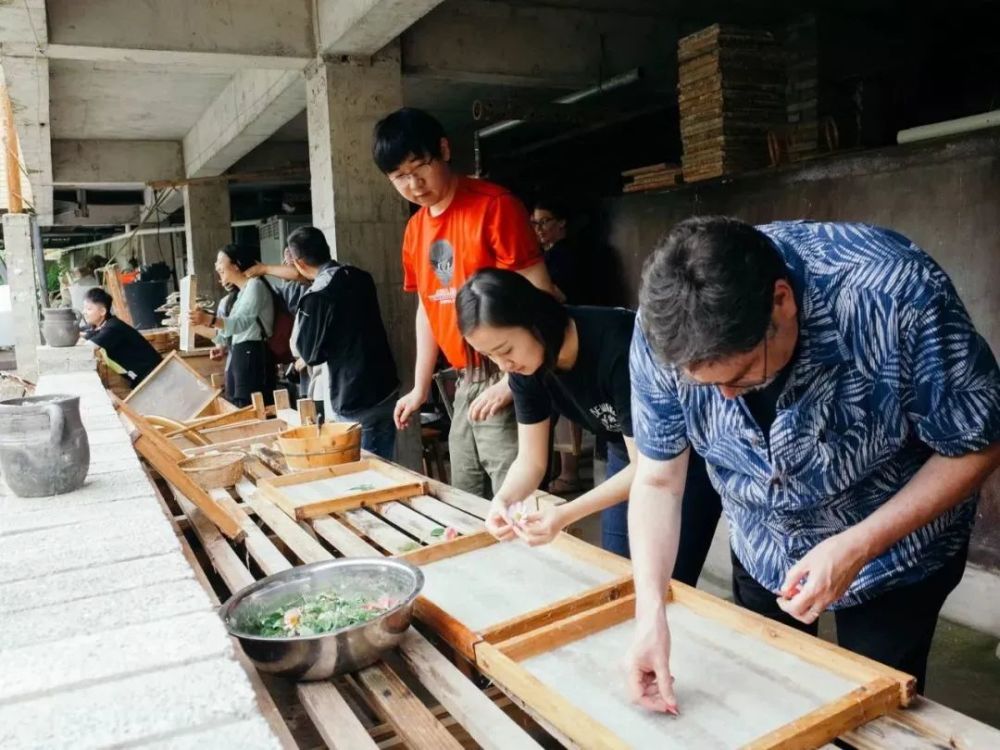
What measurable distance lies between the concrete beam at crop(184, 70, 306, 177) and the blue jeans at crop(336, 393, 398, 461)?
2.72 meters

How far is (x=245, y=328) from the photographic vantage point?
5754mm

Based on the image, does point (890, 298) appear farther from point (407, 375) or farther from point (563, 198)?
point (563, 198)

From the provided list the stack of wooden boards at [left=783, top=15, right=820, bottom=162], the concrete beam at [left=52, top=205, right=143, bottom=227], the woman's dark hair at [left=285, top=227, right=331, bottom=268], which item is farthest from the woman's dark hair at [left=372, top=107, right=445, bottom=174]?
the concrete beam at [left=52, top=205, right=143, bottom=227]

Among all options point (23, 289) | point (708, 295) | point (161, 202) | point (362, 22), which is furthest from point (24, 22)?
point (161, 202)

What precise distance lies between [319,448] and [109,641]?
177cm

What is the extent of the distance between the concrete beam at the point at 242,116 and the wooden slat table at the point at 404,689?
4.11 meters

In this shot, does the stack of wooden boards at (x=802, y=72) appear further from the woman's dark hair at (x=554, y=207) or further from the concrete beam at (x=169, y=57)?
the concrete beam at (x=169, y=57)

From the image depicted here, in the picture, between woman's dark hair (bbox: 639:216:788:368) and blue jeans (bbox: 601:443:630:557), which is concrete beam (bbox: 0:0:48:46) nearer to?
blue jeans (bbox: 601:443:630:557)

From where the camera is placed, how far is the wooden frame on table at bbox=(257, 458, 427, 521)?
2.44m

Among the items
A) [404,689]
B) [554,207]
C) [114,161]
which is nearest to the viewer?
[404,689]

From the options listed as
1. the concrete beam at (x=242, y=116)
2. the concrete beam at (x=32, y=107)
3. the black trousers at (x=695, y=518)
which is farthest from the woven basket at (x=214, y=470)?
the concrete beam at (x=242, y=116)

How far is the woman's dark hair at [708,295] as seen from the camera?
119 cm

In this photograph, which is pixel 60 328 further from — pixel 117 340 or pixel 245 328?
pixel 245 328

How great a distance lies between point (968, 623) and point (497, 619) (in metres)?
3.40
